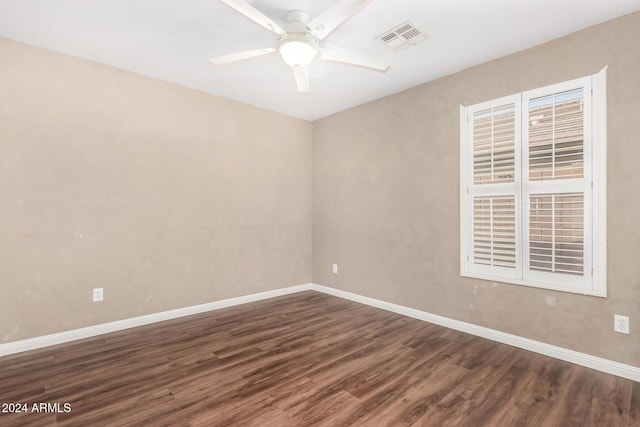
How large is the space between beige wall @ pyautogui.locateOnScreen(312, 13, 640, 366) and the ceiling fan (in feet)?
4.35

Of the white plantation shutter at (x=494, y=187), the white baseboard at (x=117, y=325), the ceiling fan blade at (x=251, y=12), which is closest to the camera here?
the ceiling fan blade at (x=251, y=12)

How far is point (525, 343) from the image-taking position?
269 cm

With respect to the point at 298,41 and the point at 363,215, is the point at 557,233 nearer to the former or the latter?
the point at 363,215

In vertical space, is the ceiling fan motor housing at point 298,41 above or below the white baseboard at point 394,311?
above

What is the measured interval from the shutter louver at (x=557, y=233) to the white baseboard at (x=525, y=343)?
0.65 meters

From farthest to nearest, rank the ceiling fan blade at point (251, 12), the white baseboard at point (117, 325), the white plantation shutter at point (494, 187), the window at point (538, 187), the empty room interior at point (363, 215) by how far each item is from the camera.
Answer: the white plantation shutter at point (494, 187) → the white baseboard at point (117, 325) → the window at point (538, 187) → the empty room interior at point (363, 215) → the ceiling fan blade at point (251, 12)

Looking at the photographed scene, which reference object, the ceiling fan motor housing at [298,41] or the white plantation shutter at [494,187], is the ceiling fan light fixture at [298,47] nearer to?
the ceiling fan motor housing at [298,41]

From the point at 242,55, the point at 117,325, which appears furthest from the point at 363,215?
the point at 117,325

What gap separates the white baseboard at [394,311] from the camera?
2.34 metres

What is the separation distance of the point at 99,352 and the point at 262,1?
3121mm

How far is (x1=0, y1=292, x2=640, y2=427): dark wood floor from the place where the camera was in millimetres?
1813

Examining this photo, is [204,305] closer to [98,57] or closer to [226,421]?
[226,421]

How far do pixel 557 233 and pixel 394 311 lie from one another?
1.89 m

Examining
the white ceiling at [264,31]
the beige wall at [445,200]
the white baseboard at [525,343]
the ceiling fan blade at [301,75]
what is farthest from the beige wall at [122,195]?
the white baseboard at [525,343]
